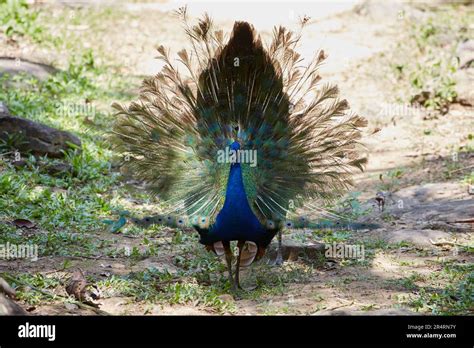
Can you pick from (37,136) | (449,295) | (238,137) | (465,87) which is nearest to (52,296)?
(238,137)

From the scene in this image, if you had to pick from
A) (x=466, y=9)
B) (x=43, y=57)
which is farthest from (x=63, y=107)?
(x=466, y=9)

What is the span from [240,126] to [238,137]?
0.37 ft

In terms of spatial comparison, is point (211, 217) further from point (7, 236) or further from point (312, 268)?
point (7, 236)

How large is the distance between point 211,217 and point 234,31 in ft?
4.64

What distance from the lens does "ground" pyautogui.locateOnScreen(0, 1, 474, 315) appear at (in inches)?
220

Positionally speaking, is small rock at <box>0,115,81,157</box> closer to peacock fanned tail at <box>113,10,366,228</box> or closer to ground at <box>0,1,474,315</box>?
ground at <box>0,1,474,315</box>

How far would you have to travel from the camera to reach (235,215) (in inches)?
216

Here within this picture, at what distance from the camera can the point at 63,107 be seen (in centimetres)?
991

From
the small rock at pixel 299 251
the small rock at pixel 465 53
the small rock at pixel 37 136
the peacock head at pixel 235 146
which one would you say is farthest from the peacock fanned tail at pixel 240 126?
the small rock at pixel 465 53

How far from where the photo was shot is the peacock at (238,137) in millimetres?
5754

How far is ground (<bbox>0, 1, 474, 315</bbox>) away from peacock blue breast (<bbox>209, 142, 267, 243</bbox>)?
490mm

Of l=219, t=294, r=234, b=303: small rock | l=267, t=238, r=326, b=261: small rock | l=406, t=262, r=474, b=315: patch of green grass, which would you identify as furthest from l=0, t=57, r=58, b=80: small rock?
l=406, t=262, r=474, b=315: patch of green grass

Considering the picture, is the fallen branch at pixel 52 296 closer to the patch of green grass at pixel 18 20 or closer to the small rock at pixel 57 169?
the small rock at pixel 57 169
